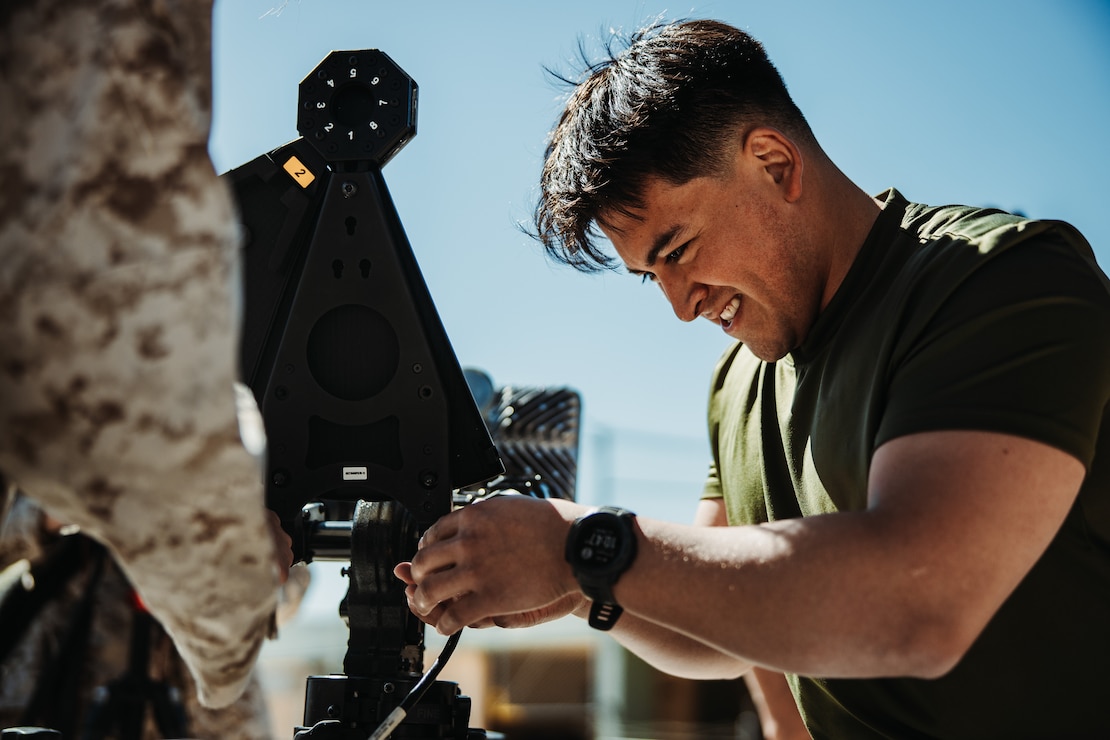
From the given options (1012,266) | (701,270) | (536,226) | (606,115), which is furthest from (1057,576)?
(536,226)

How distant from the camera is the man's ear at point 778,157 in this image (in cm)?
174

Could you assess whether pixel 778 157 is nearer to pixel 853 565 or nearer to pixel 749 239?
pixel 749 239

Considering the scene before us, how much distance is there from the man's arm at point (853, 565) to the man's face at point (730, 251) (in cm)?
58

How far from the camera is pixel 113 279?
67 centimetres

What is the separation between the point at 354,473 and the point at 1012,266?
0.94m

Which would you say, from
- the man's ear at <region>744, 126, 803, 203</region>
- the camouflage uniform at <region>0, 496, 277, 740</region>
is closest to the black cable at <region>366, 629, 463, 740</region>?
the man's ear at <region>744, 126, 803, 203</region>

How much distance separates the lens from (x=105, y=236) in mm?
671

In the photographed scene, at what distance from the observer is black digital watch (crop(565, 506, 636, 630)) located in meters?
1.17

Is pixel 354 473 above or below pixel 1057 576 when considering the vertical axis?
above

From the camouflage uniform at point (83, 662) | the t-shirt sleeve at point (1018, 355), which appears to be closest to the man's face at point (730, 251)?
the t-shirt sleeve at point (1018, 355)

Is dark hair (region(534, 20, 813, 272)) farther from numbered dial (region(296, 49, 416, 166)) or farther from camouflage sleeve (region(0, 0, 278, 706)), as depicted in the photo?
camouflage sleeve (region(0, 0, 278, 706))

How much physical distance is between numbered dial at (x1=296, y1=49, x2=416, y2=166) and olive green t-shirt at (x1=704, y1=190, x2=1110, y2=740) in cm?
78

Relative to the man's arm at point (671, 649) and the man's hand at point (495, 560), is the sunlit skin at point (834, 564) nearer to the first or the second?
the man's hand at point (495, 560)

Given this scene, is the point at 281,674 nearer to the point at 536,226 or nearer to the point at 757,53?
the point at 536,226
